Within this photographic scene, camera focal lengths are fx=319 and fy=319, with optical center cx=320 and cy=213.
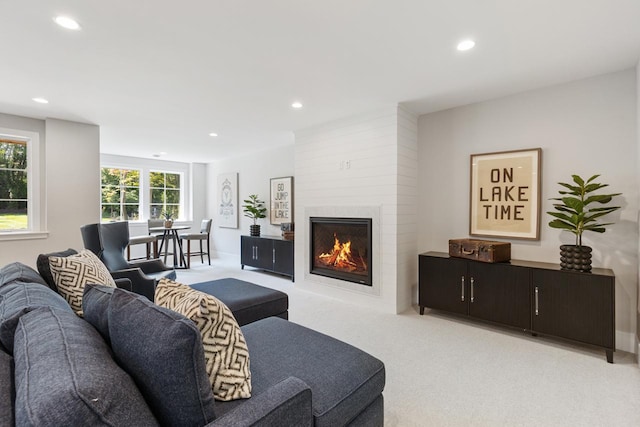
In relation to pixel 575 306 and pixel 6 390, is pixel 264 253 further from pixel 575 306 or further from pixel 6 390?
pixel 6 390

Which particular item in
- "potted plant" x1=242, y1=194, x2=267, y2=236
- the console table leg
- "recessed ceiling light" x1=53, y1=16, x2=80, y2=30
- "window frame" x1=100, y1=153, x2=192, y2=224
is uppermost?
"recessed ceiling light" x1=53, y1=16, x2=80, y2=30

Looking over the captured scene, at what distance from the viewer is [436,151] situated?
396 centimetres

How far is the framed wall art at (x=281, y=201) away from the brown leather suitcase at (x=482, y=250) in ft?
10.7

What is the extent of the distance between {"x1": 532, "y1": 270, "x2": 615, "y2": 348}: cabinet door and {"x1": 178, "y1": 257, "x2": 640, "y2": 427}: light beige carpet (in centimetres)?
18

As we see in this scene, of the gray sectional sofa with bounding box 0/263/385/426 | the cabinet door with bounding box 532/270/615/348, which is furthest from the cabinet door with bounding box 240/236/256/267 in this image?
the gray sectional sofa with bounding box 0/263/385/426

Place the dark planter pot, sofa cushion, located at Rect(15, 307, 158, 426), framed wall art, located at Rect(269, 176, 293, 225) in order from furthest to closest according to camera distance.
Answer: framed wall art, located at Rect(269, 176, 293, 225) < the dark planter pot < sofa cushion, located at Rect(15, 307, 158, 426)

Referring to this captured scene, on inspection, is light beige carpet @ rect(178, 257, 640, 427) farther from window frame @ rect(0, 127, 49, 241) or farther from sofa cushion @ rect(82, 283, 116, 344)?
window frame @ rect(0, 127, 49, 241)

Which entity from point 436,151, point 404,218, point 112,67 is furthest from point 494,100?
point 112,67

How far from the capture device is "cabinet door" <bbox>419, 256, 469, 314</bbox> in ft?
10.9

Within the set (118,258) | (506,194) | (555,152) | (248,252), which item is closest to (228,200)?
(248,252)

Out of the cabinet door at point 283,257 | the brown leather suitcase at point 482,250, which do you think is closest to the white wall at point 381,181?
the brown leather suitcase at point 482,250

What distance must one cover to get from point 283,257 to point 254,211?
4.59 feet

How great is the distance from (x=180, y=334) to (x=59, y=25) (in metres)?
2.42

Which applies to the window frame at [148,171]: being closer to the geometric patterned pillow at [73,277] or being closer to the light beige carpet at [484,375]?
the light beige carpet at [484,375]
